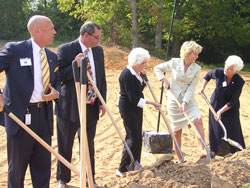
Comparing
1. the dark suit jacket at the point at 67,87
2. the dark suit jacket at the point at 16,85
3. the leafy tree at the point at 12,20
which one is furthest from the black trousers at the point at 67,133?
the leafy tree at the point at 12,20

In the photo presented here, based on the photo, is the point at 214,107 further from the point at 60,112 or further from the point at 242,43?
the point at 242,43

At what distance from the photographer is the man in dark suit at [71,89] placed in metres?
4.20

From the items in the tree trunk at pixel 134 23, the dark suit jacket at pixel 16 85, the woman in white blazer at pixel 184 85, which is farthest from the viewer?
the tree trunk at pixel 134 23

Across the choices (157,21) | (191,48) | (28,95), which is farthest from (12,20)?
(28,95)

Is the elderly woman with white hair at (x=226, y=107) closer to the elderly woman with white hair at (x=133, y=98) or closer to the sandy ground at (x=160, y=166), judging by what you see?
the sandy ground at (x=160, y=166)

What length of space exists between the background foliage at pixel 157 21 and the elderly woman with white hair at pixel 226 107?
48.3ft

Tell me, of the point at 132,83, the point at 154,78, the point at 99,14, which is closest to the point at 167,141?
the point at 132,83

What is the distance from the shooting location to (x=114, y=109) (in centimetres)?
947

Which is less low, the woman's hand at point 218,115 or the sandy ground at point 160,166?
the woman's hand at point 218,115

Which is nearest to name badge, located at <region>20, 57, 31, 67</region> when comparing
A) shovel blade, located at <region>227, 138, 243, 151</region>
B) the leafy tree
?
shovel blade, located at <region>227, 138, 243, 151</region>

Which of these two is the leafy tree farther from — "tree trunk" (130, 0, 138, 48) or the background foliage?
"tree trunk" (130, 0, 138, 48)

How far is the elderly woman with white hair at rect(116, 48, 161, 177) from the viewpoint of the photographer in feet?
15.5

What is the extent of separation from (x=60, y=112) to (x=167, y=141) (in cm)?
257

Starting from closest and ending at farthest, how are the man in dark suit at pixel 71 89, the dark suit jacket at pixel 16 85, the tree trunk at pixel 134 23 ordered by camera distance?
the dark suit jacket at pixel 16 85 → the man in dark suit at pixel 71 89 → the tree trunk at pixel 134 23
